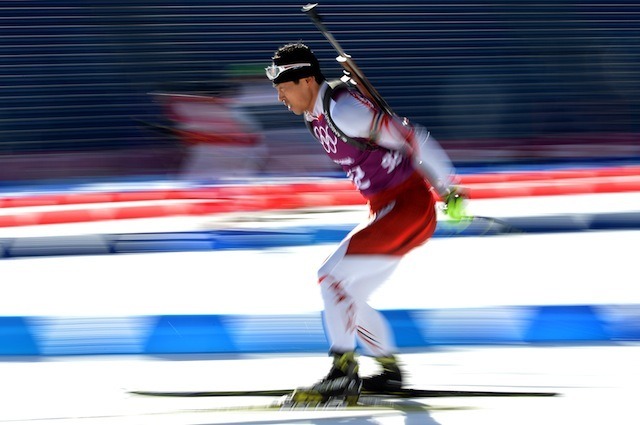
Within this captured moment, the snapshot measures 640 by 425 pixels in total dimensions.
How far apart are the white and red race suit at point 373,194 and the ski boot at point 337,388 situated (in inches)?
2.0

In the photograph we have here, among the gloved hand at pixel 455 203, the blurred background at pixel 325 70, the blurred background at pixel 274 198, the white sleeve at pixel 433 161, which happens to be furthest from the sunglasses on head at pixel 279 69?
the blurred background at pixel 325 70

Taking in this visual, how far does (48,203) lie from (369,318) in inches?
250

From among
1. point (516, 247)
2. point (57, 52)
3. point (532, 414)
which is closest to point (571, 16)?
point (57, 52)

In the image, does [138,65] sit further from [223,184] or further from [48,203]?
[223,184]

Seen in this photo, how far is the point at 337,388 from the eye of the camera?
3.29 m

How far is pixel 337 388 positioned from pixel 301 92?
1095 millimetres

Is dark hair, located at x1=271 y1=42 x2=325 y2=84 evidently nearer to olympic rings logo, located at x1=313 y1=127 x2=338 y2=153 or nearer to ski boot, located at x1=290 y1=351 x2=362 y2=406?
olympic rings logo, located at x1=313 y1=127 x2=338 y2=153

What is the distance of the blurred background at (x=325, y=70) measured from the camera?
487 inches

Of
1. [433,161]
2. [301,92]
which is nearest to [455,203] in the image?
[433,161]

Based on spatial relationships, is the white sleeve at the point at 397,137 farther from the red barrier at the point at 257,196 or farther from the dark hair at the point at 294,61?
the red barrier at the point at 257,196

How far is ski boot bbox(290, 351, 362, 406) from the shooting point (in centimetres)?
327

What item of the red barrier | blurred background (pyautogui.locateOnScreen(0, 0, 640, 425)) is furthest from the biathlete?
the red barrier

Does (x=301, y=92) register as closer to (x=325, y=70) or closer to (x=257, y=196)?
(x=257, y=196)

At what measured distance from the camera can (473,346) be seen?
4.18m
